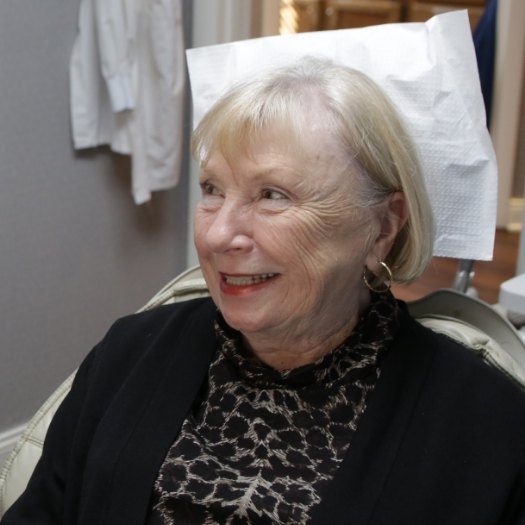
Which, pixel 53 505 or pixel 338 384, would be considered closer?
pixel 338 384

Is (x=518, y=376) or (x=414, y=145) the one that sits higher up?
(x=414, y=145)

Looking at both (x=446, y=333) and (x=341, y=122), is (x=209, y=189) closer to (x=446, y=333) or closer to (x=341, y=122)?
(x=341, y=122)

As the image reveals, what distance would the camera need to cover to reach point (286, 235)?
3.59ft

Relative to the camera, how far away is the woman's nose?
110 cm

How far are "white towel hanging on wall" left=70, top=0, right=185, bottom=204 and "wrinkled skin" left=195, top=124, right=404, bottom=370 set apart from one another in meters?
1.33

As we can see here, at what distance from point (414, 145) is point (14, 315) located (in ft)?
5.28

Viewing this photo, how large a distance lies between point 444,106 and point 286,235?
37cm

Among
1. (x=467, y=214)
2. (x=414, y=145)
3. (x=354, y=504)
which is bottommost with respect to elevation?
(x=354, y=504)

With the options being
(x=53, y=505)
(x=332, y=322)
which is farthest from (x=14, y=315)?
(x=332, y=322)

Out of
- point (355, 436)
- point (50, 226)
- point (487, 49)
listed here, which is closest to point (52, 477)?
point (355, 436)

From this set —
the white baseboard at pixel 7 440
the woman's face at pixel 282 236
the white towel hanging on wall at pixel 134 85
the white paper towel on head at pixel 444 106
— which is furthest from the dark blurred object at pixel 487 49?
the woman's face at pixel 282 236

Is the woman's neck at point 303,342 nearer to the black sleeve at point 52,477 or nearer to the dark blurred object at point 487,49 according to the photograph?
the black sleeve at point 52,477

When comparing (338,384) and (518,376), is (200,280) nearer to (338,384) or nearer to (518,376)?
(338,384)

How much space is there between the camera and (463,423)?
1.07 meters
